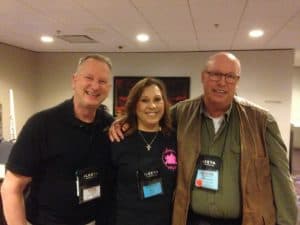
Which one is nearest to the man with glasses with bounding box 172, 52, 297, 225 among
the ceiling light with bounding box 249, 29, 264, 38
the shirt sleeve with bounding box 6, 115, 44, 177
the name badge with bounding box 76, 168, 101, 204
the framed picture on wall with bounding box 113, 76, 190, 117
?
the name badge with bounding box 76, 168, 101, 204

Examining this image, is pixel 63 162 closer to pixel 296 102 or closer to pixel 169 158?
pixel 169 158

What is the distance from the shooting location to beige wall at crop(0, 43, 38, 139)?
6.37 metres

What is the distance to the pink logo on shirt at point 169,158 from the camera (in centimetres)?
185

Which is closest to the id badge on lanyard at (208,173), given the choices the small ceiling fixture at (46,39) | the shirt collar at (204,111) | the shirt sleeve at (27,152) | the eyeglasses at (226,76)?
the shirt collar at (204,111)

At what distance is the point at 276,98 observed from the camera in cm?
645

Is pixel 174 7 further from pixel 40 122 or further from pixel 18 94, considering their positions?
pixel 18 94

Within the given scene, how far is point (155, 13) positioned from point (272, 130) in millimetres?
2275

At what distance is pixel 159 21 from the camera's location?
13.4ft

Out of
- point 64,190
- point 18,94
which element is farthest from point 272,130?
point 18,94

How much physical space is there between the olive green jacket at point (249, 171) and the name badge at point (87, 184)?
0.46 metres

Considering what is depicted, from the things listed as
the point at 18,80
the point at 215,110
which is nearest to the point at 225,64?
the point at 215,110

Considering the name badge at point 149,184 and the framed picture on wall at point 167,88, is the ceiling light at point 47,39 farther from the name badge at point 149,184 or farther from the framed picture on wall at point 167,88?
the name badge at point 149,184

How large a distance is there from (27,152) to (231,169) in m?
1.10

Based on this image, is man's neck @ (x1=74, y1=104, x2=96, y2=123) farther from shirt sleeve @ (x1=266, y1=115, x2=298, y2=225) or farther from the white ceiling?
the white ceiling
